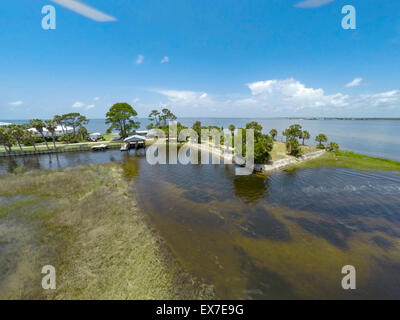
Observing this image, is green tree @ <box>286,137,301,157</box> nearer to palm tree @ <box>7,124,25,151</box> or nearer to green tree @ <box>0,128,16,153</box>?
palm tree @ <box>7,124,25,151</box>

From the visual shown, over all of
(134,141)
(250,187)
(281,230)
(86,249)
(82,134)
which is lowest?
(281,230)

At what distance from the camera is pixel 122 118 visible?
52469 mm

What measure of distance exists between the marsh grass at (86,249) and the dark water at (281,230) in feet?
4.61

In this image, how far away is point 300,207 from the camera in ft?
50.6

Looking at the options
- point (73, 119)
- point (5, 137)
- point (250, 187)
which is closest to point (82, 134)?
point (73, 119)

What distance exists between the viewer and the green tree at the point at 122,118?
5212cm

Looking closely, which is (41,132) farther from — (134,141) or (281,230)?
(281,230)

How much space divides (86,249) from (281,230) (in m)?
14.1

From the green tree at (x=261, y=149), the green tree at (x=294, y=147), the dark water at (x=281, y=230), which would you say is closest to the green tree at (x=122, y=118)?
the dark water at (x=281, y=230)

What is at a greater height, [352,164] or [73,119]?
[73,119]

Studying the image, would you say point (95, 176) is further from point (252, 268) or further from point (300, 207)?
point (300, 207)

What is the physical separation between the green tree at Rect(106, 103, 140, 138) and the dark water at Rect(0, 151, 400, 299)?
38.5 meters

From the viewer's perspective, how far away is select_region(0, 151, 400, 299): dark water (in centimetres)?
834

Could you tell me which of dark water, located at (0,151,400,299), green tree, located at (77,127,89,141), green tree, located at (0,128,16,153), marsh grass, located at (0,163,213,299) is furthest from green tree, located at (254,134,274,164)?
green tree, located at (77,127,89,141)
